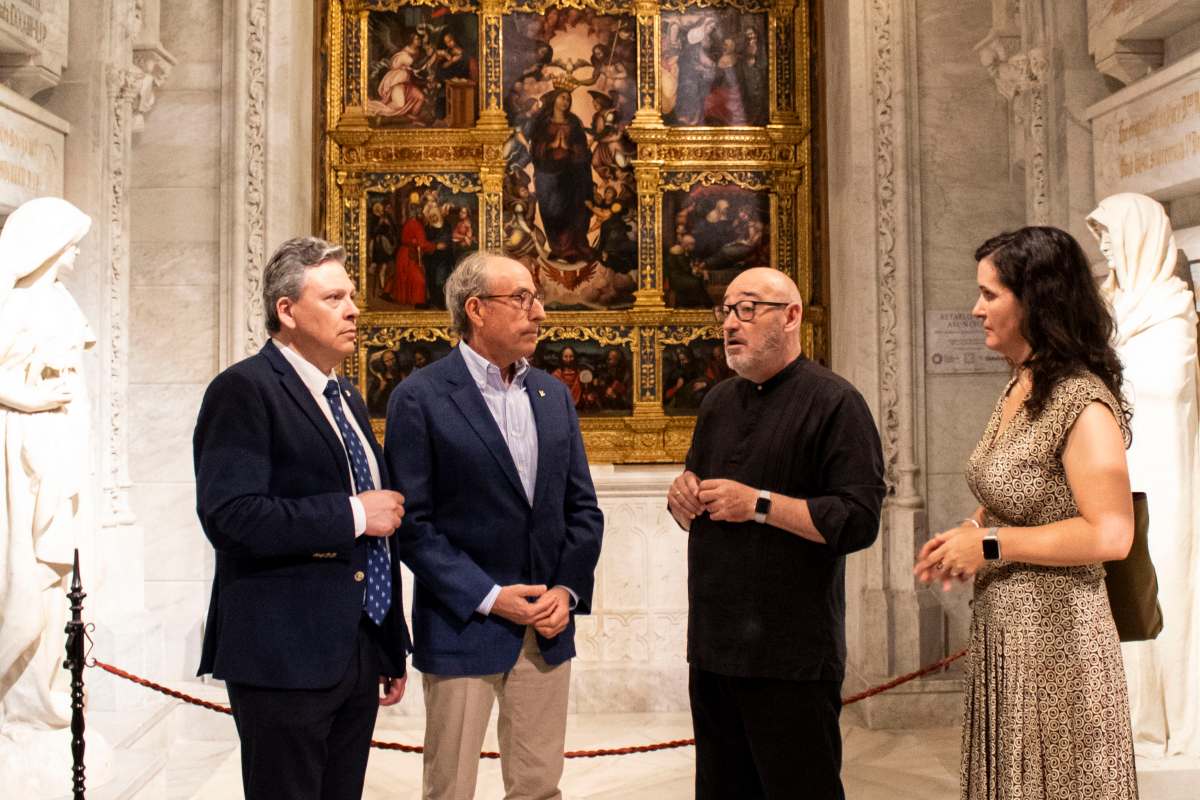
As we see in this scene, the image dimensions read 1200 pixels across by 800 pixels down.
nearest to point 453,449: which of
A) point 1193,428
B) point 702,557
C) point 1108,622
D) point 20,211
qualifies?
point 702,557

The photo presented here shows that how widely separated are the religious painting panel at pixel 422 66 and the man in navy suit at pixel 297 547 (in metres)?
5.68

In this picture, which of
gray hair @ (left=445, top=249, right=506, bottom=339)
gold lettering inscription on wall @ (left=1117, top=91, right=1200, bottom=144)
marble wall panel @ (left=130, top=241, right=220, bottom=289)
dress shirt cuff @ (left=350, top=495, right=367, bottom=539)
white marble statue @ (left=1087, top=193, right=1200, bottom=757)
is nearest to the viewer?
A: dress shirt cuff @ (left=350, top=495, right=367, bottom=539)

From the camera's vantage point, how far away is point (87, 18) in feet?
20.1

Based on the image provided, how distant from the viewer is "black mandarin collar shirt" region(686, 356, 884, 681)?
3156mm

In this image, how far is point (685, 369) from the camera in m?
8.62

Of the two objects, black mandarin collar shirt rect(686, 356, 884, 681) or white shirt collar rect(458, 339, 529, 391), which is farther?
white shirt collar rect(458, 339, 529, 391)

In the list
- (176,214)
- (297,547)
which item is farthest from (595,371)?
(297,547)

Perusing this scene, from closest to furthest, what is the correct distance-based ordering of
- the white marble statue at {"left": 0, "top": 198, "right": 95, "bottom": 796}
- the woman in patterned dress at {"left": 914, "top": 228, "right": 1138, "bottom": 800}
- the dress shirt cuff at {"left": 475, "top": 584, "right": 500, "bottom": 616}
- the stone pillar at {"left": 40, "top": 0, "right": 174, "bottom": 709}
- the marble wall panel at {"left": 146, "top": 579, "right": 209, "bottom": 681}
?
the woman in patterned dress at {"left": 914, "top": 228, "right": 1138, "bottom": 800} → the dress shirt cuff at {"left": 475, "top": 584, "right": 500, "bottom": 616} → the white marble statue at {"left": 0, "top": 198, "right": 95, "bottom": 796} → the stone pillar at {"left": 40, "top": 0, "right": 174, "bottom": 709} → the marble wall panel at {"left": 146, "top": 579, "right": 209, "bottom": 681}

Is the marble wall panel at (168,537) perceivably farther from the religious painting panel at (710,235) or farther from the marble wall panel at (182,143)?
the religious painting panel at (710,235)

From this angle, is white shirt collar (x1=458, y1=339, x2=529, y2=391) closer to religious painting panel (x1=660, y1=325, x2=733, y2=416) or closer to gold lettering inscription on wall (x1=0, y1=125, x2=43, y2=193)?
gold lettering inscription on wall (x1=0, y1=125, x2=43, y2=193)

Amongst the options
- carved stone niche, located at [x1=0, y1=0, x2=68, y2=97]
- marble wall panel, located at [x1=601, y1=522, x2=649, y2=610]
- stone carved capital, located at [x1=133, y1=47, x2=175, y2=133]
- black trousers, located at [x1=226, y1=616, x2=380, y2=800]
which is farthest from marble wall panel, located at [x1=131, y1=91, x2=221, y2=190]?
black trousers, located at [x1=226, y1=616, x2=380, y2=800]

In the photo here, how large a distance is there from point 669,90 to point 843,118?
5.29 ft

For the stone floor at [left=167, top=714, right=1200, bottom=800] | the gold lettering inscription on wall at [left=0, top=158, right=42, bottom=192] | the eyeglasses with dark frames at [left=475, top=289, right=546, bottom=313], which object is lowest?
the stone floor at [left=167, top=714, right=1200, bottom=800]

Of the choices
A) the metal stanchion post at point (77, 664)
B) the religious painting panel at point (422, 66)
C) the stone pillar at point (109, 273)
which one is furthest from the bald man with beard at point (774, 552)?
the religious painting panel at point (422, 66)
